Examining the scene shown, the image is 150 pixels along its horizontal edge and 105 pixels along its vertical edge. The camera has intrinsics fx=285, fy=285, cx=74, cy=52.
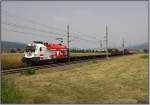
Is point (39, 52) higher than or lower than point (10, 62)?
higher

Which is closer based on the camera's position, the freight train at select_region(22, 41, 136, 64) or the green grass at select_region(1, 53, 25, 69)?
the green grass at select_region(1, 53, 25, 69)

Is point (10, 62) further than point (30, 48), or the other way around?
point (10, 62)

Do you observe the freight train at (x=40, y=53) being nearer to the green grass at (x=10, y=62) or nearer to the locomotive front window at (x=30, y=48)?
the locomotive front window at (x=30, y=48)

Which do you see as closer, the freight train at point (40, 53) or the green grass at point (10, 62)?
the green grass at point (10, 62)

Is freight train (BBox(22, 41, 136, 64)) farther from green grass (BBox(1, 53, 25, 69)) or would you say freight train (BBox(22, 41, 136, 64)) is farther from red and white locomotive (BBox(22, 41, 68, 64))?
green grass (BBox(1, 53, 25, 69))

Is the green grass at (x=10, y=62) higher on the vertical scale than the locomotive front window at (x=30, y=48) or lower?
lower

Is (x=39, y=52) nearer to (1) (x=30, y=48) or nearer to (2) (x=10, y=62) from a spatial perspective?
(1) (x=30, y=48)

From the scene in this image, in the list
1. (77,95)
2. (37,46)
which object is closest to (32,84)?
(77,95)

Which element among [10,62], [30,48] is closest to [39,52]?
[30,48]

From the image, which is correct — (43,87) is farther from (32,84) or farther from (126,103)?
(126,103)

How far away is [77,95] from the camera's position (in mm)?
14211

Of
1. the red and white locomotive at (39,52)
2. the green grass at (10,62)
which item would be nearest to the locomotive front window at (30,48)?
the red and white locomotive at (39,52)

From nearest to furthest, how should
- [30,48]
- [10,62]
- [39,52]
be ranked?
1. [39,52]
2. [30,48]
3. [10,62]

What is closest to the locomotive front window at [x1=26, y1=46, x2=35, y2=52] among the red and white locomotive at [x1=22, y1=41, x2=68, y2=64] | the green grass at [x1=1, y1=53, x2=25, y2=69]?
the red and white locomotive at [x1=22, y1=41, x2=68, y2=64]
